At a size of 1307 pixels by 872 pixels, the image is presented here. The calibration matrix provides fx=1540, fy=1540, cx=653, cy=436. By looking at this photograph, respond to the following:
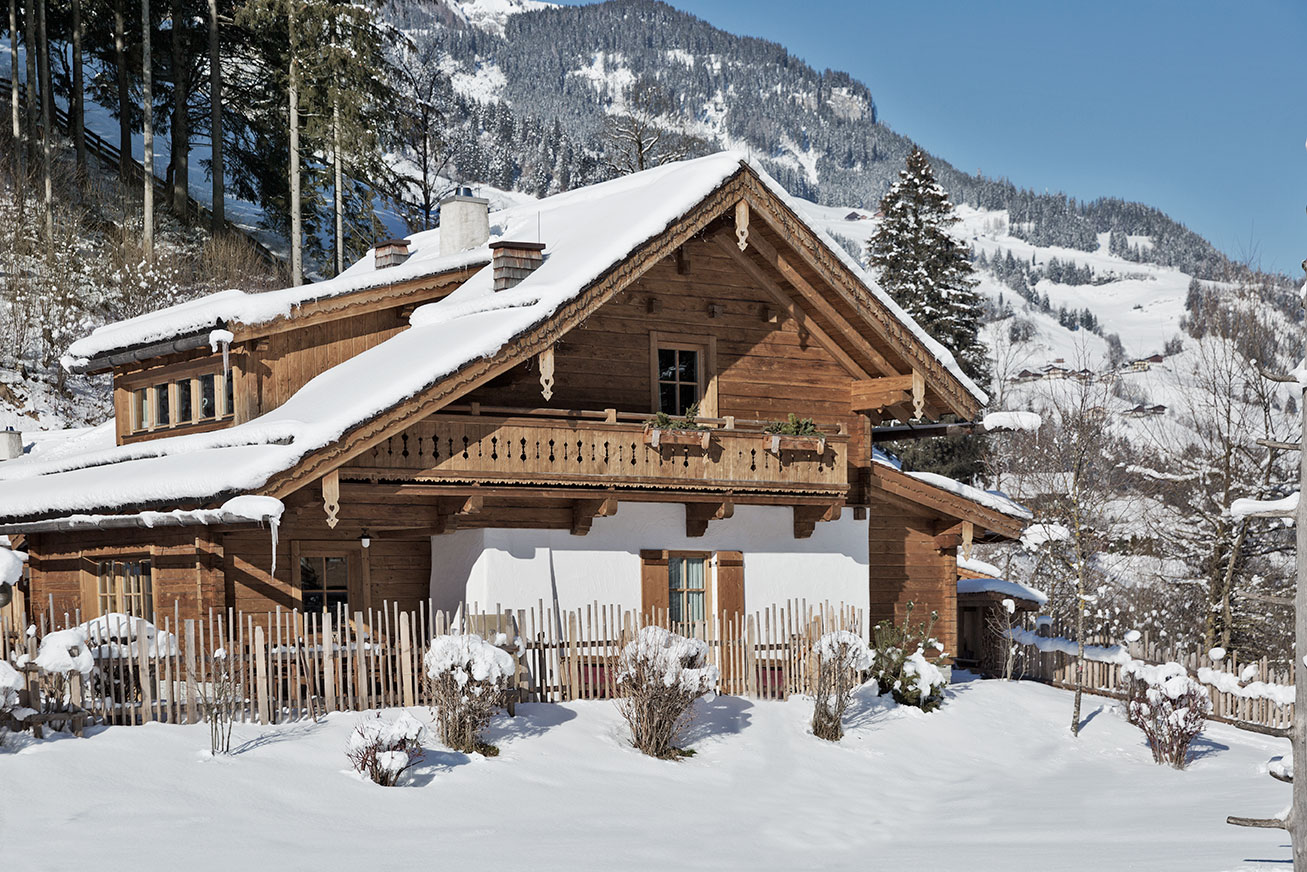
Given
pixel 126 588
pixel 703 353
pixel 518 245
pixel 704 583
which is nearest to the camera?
pixel 126 588

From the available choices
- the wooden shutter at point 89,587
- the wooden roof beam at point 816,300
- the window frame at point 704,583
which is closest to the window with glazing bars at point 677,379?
the wooden roof beam at point 816,300

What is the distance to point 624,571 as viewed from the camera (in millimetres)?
23453

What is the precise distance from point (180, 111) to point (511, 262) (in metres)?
26.7

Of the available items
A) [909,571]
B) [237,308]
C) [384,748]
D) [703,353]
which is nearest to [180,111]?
[237,308]

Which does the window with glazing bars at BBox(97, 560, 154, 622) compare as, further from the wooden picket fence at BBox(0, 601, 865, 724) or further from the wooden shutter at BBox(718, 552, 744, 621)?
the wooden shutter at BBox(718, 552, 744, 621)

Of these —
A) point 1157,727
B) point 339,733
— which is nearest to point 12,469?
point 339,733

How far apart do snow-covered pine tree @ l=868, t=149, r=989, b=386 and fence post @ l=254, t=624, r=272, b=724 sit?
29220mm

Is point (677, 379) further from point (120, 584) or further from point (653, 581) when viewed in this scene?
point (120, 584)

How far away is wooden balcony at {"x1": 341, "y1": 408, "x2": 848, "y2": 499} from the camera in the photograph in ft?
68.0

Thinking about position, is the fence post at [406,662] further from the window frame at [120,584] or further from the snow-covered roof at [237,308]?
the snow-covered roof at [237,308]

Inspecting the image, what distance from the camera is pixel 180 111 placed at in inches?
1820

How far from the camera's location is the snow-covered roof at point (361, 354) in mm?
19562

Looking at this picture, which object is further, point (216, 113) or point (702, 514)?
point (216, 113)

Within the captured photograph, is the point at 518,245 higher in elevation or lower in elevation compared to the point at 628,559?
higher
